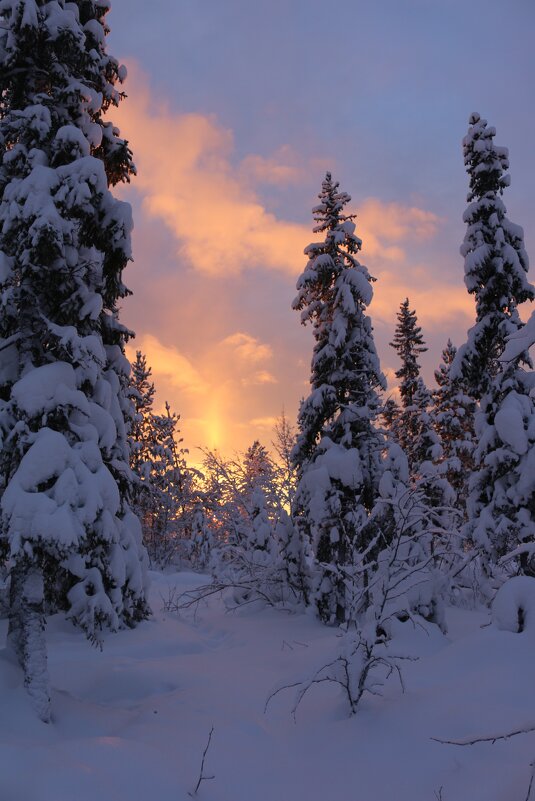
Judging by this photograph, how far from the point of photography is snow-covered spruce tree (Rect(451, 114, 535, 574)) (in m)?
13.6

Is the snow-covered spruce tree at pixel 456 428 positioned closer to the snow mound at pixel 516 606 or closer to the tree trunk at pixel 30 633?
the snow mound at pixel 516 606

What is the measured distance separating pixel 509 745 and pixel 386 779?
1.05 meters

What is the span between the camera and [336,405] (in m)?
15.7

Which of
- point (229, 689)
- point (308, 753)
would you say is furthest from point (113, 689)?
point (308, 753)

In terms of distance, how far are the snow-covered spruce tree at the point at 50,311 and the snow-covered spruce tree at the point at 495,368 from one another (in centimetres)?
1009

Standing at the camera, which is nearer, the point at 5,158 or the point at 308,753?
the point at 308,753

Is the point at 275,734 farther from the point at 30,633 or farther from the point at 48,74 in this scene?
the point at 48,74

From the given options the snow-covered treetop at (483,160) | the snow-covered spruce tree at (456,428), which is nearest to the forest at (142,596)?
the snow-covered treetop at (483,160)

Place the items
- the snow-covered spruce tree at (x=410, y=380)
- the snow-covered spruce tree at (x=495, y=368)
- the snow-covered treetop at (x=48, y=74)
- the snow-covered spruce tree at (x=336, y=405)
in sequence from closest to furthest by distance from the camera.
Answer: the snow-covered treetop at (x=48, y=74), the snow-covered spruce tree at (x=495, y=368), the snow-covered spruce tree at (x=336, y=405), the snow-covered spruce tree at (x=410, y=380)

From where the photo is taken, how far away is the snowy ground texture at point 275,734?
4180 mm

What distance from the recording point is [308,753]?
16.9ft

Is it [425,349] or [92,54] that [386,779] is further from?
[425,349]

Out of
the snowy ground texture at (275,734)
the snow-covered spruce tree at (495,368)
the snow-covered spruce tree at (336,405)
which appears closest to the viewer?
the snowy ground texture at (275,734)

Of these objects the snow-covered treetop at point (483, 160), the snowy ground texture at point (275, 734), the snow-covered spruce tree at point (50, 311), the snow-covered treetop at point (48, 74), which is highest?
the snow-covered treetop at point (483, 160)
